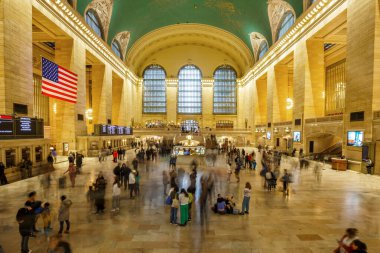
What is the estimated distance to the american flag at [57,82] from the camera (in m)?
15.2

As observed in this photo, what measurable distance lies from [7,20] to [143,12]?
806 inches

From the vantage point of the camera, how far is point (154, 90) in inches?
1885

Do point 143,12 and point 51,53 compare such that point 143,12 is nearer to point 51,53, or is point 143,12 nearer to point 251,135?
point 51,53

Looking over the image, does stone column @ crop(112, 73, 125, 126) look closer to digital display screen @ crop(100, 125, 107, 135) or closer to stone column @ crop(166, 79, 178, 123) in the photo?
digital display screen @ crop(100, 125, 107, 135)

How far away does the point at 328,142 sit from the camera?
21906mm

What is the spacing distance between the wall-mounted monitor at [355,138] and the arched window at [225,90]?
33.3 metres

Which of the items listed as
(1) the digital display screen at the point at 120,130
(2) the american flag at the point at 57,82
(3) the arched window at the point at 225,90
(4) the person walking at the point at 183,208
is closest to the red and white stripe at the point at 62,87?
(2) the american flag at the point at 57,82

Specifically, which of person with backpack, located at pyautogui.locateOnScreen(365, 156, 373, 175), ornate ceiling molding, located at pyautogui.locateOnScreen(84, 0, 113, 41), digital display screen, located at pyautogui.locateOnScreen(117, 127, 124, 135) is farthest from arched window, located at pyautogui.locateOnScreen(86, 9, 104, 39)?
person with backpack, located at pyautogui.locateOnScreen(365, 156, 373, 175)

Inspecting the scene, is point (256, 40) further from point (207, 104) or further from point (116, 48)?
point (116, 48)

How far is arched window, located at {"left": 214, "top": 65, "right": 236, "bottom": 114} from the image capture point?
4788 cm

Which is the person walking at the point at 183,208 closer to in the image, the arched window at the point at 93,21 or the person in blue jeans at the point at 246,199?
the person in blue jeans at the point at 246,199

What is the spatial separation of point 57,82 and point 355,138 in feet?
63.6

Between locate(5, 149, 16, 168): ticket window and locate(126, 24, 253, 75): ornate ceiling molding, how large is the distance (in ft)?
95.3

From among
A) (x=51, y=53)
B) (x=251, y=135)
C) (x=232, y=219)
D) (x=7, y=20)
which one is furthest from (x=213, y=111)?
(x=232, y=219)
